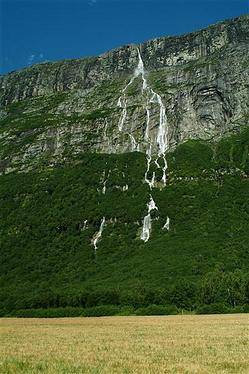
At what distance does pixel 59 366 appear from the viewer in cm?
2294

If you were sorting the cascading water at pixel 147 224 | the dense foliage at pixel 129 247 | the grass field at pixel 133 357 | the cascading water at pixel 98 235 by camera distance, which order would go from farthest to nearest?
the cascading water at pixel 98 235 → the cascading water at pixel 147 224 → the dense foliage at pixel 129 247 → the grass field at pixel 133 357

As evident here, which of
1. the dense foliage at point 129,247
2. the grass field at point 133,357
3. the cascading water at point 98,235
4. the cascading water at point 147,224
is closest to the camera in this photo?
the grass field at point 133,357

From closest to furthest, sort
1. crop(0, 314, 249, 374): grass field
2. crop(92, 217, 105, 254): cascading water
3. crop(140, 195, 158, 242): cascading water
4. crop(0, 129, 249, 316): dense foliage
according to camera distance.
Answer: crop(0, 314, 249, 374): grass field
crop(0, 129, 249, 316): dense foliage
crop(140, 195, 158, 242): cascading water
crop(92, 217, 105, 254): cascading water

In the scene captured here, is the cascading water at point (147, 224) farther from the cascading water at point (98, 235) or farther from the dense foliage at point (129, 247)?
the cascading water at point (98, 235)

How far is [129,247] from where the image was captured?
528 feet

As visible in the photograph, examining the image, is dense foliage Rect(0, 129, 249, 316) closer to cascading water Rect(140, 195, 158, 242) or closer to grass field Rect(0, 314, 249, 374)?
cascading water Rect(140, 195, 158, 242)

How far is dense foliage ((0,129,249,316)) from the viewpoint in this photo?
109 meters

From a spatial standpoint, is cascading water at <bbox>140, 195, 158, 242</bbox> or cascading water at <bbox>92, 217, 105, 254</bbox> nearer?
cascading water at <bbox>140, 195, 158, 242</bbox>

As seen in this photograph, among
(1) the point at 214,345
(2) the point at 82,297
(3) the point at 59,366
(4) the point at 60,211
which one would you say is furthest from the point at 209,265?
(3) the point at 59,366

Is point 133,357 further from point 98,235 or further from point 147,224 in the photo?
point 98,235

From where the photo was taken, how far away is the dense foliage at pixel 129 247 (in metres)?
109

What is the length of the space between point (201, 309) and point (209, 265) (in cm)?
4470

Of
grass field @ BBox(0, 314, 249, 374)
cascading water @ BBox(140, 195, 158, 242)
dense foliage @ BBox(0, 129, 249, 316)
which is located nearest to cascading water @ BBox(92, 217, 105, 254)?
dense foliage @ BBox(0, 129, 249, 316)

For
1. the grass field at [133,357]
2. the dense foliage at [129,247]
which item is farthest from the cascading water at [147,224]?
the grass field at [133,357]
